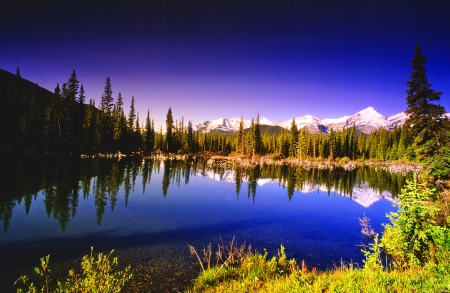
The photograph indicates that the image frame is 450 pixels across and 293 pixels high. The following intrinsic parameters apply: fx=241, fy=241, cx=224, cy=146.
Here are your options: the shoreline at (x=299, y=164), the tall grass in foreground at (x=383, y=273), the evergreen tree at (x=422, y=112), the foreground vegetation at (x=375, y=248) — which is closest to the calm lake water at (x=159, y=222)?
the foreground vegetation at (x=375, y=248)

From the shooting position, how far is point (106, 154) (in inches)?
2606

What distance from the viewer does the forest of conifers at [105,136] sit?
50.3m

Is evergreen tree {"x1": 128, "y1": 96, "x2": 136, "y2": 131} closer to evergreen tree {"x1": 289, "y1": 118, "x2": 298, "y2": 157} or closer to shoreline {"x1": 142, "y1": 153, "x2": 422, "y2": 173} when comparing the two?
shoreline {"x1": 142, "y1": 153, "x2": 422, "y2": 173}

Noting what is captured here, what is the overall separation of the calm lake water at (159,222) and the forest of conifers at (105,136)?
17.2m

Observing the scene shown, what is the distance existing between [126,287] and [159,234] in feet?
Answer: 18.4

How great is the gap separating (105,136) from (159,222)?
59.1 m

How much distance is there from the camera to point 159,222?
16.2m

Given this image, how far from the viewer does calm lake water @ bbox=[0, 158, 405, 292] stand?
10477mm

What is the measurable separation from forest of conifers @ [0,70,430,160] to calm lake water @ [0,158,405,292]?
56.6 feet

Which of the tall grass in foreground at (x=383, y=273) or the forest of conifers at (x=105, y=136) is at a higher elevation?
the forest of conifers at (x=105, y=136)

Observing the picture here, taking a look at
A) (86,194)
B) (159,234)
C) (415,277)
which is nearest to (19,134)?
(86,194)

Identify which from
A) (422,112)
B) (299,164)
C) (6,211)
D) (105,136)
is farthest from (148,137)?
(422,112)

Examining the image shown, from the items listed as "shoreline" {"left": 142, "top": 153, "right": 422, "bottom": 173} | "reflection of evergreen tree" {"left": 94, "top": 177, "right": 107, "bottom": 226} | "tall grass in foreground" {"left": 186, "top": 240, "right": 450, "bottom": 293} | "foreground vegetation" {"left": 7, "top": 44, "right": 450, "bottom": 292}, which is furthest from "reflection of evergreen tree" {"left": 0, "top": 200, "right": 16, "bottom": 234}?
"shoreline" {"left": 142, "top": 153, "right": 422, "bottom": 173}

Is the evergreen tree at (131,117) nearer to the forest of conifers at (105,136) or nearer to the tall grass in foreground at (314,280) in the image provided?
the forest of conifers at (105,136)
